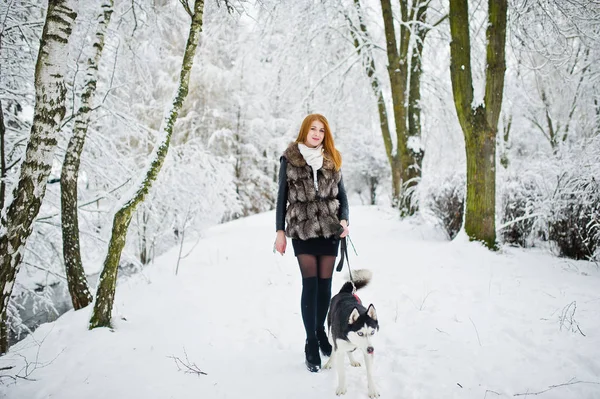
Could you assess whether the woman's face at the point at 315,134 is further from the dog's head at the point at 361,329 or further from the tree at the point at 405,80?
the tree at the point at 405,80

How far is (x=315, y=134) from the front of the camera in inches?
95.7

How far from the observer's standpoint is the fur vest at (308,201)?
2332 mm

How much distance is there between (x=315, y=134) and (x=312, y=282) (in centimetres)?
115

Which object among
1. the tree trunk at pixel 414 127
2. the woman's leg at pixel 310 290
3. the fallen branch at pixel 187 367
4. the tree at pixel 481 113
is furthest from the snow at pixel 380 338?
the tree trunk at pixel 414 127

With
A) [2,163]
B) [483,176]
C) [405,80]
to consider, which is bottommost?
[483,176]

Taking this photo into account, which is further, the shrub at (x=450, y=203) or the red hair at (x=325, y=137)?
the shrub at (x=450, y=203)

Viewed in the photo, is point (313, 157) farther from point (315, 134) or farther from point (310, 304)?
point (310, 304)

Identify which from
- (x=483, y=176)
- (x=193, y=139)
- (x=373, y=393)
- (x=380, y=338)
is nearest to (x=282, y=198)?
(x=373, y=393)

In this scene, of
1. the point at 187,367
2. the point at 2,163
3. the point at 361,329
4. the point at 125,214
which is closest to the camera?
the point at 361,329

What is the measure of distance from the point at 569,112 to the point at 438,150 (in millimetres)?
5084

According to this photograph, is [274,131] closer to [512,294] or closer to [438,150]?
[438,150]

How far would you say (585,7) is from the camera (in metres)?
4.70

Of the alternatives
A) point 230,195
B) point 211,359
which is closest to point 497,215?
point 211,359

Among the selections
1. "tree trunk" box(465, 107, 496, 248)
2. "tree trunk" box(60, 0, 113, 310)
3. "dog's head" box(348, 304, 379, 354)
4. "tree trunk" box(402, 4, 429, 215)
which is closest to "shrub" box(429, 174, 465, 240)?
"tree trunk" box(465, 107, 496, 248)
